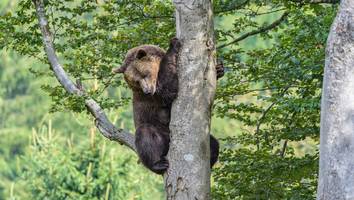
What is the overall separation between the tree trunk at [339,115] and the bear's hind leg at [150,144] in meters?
2.09

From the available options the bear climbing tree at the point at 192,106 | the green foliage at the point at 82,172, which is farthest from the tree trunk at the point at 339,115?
the green foliage at the point at 82,172

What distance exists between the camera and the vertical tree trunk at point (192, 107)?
216 inches

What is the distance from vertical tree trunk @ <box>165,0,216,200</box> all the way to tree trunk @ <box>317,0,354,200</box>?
971 mm

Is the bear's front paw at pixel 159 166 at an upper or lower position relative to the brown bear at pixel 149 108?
lower

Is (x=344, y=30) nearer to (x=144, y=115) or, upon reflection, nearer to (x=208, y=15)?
(x=208, y=15)

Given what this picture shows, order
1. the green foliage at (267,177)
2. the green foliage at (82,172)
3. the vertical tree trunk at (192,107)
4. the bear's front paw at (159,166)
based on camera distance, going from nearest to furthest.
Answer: the vertical tree trunk at (192,107), the bear's front paw at (159,166), the green foliage at (267,177), the green foliage at (82,172)

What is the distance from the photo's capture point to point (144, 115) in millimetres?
7094

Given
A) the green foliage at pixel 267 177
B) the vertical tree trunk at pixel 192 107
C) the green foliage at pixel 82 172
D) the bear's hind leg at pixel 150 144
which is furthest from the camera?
the green foliage at pixel 82 172

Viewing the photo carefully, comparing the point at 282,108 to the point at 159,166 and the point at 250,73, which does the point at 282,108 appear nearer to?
the point at 250,73

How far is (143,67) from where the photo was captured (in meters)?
7.07

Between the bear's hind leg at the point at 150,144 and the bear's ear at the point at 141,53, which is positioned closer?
the bear's hind leg at the point at 150,144

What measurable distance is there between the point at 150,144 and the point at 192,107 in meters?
1.37

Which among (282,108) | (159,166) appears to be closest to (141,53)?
(159,166)

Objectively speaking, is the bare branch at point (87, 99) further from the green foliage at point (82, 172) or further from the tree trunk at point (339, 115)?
the green foliage at point (82, 172)
